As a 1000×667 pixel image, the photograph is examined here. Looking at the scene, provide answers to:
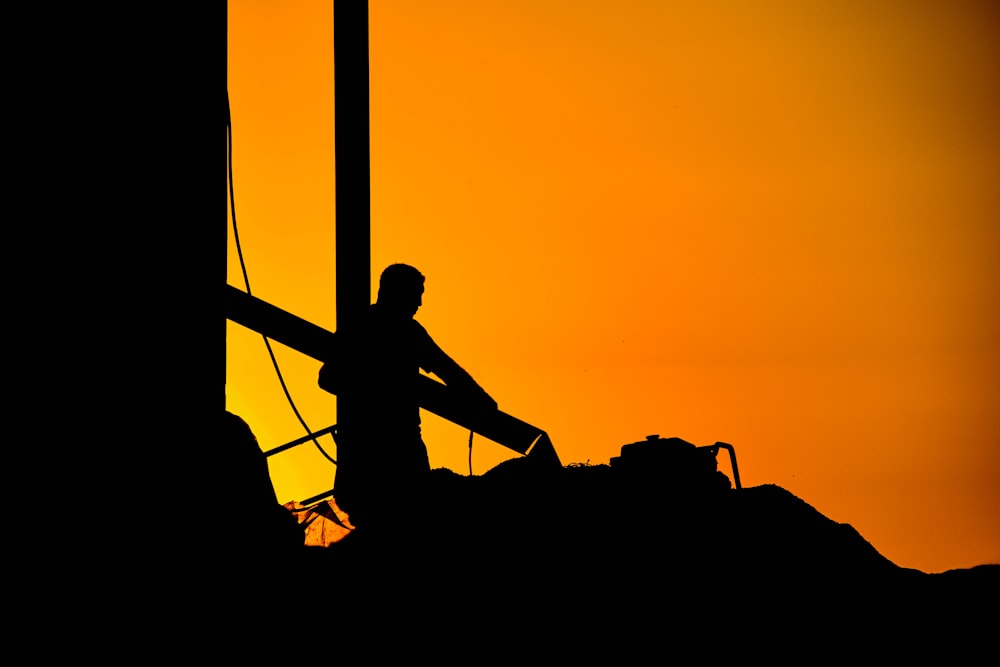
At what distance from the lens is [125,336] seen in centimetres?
207

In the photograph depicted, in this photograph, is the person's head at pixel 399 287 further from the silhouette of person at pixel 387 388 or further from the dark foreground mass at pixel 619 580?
the dark foreground mass at pixel 619 580

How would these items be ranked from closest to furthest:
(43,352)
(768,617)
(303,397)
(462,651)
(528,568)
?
(43,352) < (462,651) < (768,617) < (528,568) < (303,397)

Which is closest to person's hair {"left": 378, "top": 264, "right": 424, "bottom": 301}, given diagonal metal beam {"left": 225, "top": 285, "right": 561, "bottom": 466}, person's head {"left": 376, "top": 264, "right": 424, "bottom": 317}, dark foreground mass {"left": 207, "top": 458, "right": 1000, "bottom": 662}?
person's head {"left": 376, "top": 264, "right": 424, "bottom": 317}

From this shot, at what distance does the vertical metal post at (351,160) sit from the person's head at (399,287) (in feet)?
1.35

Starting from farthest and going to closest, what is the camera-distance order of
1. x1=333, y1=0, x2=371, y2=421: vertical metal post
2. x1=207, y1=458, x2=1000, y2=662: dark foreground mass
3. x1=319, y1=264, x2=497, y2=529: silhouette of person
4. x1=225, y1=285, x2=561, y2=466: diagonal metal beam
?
x1=333, y1=0, x2=371, y2=421: vertical metal post → x1=319, y1=264, x2=497, y2=529: silhouette of person → x1=225, y1=285, x2=561, y2=466: diagonal metal beam → x1=207, y1=458, x2=1000, y2=662: dark foreground mass


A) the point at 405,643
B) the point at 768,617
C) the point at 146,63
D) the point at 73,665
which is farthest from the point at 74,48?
the point at 768,617

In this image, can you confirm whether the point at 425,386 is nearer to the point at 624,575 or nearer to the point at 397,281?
the point at 397,281

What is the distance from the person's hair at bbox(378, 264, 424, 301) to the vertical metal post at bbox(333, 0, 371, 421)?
1.39 ft

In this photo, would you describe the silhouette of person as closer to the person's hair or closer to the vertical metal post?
the person's hair

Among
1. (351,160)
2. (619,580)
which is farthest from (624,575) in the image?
(351,160)

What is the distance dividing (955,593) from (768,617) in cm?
71

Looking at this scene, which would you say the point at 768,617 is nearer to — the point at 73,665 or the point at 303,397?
the point at 73,665

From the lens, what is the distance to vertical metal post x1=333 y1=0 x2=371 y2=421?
179 inches

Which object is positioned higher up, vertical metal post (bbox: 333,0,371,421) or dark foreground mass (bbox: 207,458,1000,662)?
vertical metal post (bbox: 333,0,371,421)
